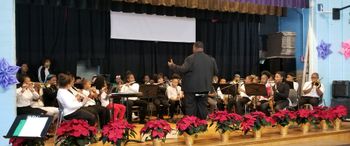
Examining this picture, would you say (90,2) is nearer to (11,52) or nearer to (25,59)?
(25,59)

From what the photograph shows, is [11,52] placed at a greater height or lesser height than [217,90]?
greater

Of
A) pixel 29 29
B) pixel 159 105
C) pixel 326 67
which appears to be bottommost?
pixel 159 105

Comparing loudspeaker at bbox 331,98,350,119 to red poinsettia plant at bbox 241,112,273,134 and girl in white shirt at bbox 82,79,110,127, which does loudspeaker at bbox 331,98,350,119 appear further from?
girl in white shirt at bbox 82,79,110,127

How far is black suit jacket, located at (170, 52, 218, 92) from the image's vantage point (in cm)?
711

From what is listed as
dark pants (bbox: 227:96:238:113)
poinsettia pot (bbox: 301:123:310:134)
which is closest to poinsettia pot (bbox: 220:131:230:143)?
poinsettia pot (bbox: 301:123:310:134)

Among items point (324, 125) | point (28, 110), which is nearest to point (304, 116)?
point (324, 125)

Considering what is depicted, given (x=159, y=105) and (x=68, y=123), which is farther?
(x=159, y=105)

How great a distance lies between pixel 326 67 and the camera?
33.5 feet

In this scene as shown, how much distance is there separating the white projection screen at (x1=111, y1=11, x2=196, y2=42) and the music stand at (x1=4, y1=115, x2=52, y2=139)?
6108 millimetres

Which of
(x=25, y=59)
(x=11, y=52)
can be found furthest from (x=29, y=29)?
(x=11, y=52)

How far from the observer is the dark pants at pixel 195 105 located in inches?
283

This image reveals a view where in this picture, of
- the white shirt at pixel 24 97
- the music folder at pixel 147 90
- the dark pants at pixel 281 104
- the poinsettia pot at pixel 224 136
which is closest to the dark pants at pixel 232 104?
the dark pants at pixel 281 104

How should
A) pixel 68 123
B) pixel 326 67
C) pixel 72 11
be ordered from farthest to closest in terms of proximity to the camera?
pixel 72 11 → pixel 326 67 → pixel 68 123

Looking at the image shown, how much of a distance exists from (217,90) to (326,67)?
8.06ft
